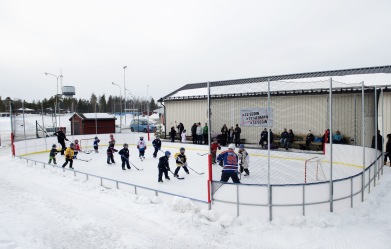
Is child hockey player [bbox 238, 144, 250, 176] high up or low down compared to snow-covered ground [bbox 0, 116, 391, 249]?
up

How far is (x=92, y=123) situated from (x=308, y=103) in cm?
1658

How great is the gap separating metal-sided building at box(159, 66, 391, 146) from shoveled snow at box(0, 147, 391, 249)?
7.58ft

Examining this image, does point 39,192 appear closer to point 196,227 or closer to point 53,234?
point 53,234

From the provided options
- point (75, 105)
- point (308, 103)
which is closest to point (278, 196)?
point (308, 103)

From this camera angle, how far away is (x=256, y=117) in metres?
6.93

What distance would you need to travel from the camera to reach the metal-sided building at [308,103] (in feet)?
27.0

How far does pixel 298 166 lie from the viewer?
12227 millimetres

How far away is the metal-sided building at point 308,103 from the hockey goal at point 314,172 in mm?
1488

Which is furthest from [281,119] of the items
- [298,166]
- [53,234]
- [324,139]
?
[53,234]

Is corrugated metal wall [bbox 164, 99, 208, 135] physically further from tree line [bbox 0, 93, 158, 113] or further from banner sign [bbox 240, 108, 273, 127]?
banner sign [bbox 240, 108, 273, 127]

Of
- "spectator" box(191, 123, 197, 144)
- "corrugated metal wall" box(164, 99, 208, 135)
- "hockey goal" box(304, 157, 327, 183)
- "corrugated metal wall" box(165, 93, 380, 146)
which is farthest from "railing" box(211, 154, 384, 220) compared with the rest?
"corrugated metal wall" box(164, 99, 208, 135)

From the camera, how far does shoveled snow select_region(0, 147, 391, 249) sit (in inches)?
223

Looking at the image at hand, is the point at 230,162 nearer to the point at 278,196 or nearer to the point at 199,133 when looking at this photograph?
the point at 278,196

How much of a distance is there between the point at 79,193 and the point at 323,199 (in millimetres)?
6551
